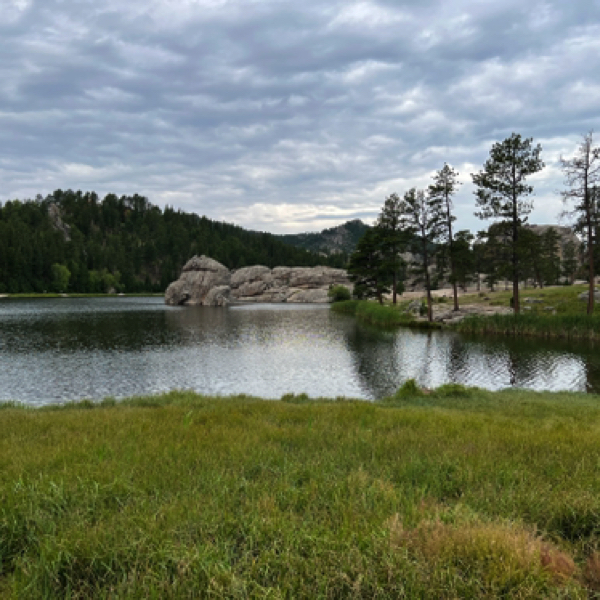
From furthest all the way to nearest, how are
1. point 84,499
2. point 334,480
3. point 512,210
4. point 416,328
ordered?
1. point 416,328
2. point 512,210
3. point 334,480
4. point 84,499

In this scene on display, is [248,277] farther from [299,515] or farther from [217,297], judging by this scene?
[299,515]

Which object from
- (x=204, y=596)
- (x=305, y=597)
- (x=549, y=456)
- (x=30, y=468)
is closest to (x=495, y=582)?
(x=305, y=597)

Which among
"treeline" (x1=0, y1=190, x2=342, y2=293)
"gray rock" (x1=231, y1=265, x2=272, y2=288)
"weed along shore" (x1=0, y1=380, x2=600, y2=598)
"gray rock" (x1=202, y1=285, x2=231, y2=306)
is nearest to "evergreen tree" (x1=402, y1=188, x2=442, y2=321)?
"weed along shore" (x1=0, y1=380, x2=600, y2=598)

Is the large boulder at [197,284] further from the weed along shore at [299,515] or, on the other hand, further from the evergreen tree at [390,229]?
the weed along shore at [299,515]

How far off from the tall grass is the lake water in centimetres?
228

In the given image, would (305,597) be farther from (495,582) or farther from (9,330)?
(9,330)

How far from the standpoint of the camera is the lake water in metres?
20.1

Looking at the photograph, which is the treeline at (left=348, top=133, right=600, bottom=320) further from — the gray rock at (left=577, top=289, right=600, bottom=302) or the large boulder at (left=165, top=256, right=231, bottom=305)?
the large boulder at (left=165, top=256, right=231, bottom=305)

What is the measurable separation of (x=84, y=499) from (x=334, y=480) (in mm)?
2914

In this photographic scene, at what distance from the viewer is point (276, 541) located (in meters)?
3.59

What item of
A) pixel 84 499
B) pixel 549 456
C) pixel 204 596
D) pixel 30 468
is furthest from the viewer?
pixel 549 456

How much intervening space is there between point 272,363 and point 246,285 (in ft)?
366

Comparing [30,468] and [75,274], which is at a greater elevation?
[75,274]

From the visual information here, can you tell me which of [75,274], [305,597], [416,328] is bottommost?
[416,328]
